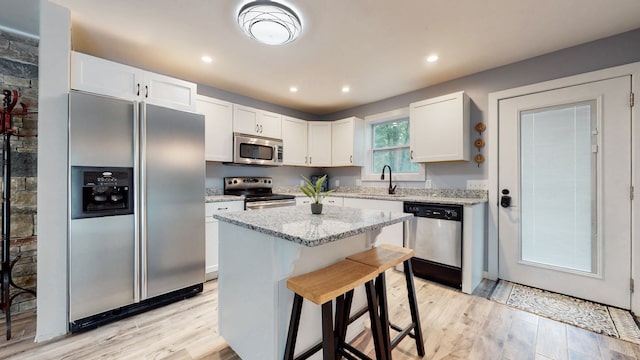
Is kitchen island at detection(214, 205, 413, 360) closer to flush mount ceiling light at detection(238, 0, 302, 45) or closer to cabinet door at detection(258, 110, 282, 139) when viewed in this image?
flush mount ceiling light at detection(238, 0, 302, 45)

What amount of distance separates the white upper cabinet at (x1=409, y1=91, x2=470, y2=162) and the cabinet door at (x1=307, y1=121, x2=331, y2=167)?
152 centimetres

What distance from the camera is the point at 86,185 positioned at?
1814 millimetres

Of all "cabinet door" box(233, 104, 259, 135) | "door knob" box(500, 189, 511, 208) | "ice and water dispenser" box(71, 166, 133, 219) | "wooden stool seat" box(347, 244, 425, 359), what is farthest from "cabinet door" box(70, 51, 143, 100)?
"door knob" box(500, 189, 511, 208)

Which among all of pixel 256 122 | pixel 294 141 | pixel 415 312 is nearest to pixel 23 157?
pixel 256 122

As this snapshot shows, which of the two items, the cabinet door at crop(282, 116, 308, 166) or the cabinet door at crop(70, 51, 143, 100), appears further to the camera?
the cabinet door at crop(282, 116, 308, 166)

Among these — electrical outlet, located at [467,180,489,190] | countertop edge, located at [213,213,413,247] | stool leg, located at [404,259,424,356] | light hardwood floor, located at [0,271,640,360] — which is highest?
electrical outlet, located at [467,180,489,190]

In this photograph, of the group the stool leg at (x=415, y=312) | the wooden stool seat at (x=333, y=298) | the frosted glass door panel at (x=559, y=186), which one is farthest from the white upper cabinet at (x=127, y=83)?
the frosted glass door panel at (x=559, y=186)

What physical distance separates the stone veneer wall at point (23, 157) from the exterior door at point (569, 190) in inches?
181

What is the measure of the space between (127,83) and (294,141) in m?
2.33

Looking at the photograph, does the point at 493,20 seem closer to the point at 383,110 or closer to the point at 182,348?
the point at 383,110

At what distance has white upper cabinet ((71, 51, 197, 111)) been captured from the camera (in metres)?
1.91

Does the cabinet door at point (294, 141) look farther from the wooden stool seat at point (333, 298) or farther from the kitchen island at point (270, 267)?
the wooden stool seat at point (333, 298)

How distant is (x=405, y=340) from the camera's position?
68.6 inches

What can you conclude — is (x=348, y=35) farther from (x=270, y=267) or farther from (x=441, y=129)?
(x=270, y=267)
